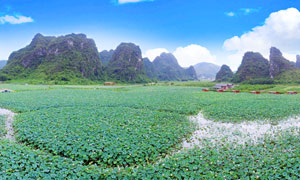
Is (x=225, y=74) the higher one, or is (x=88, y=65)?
(x=88, y=65)

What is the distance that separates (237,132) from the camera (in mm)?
10688

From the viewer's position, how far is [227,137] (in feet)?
32.2

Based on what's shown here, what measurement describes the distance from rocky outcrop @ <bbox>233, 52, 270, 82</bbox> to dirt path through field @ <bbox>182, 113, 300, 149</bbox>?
88127 mm

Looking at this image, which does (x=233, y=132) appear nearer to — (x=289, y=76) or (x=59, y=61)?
(x=289, y=76)

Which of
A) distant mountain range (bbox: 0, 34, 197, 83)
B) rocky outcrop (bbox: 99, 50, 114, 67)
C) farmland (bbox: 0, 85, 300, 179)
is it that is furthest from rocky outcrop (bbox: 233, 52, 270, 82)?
rocky outcrop (bbox: 99, 50, 114, 67)

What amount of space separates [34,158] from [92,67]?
109m

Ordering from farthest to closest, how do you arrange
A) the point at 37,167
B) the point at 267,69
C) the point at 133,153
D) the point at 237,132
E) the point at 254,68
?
the point at 254,68
the point at 267,69
the point at 237,132
the point at 133,153
the point at 37,167

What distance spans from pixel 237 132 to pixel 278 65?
309ft

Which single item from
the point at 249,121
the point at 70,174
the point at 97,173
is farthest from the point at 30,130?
the point at 249,121

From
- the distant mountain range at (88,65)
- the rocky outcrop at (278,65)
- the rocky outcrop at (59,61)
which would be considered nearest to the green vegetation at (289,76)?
the distant mountain range at (88,65)

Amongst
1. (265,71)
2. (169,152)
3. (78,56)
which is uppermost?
(78,56)

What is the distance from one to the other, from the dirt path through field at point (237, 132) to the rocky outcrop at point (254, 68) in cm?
8813

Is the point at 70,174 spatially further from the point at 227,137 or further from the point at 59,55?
the point at 59,55

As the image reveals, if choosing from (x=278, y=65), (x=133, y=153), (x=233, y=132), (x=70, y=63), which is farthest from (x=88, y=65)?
(x=133, y=153)
